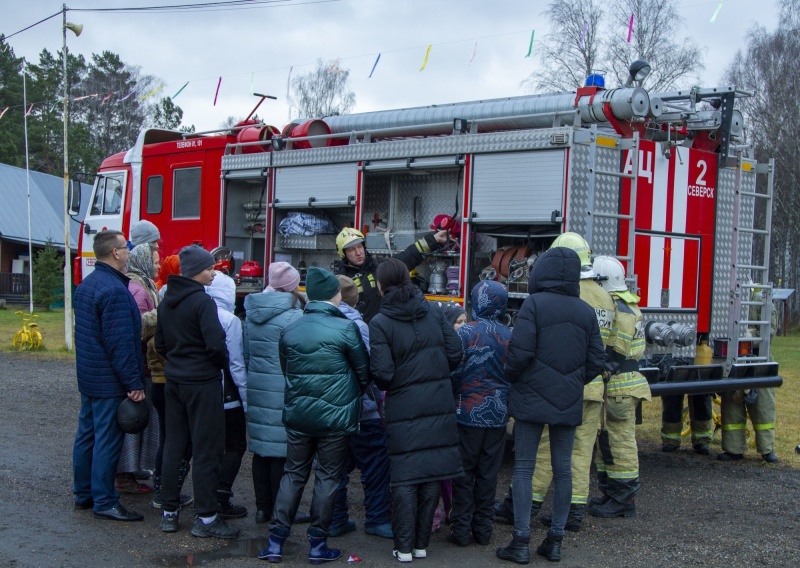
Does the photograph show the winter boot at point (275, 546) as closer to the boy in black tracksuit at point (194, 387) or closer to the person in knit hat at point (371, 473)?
the boy in black tracksuit at point (194, 387)

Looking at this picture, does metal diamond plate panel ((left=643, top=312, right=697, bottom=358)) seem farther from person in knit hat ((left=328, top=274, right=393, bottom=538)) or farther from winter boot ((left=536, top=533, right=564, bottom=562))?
person in knit hat ((left=328, top=274, right=393, bottom=538))

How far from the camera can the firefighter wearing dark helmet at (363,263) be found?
7.11 meters

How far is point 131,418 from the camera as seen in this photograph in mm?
5906

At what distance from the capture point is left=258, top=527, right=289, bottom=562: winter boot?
5258 millimetres

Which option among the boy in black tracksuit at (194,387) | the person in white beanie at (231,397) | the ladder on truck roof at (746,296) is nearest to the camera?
the boy in black tracksuit at (194,387)

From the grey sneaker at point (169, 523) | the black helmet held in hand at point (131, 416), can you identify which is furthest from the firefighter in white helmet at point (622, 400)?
the black helmet held in hand at point (131, 416)

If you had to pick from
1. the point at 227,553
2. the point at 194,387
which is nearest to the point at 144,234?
the point at 194,387

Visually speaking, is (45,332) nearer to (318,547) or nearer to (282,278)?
(282,278)

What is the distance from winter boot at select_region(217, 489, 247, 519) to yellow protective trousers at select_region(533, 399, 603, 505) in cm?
203

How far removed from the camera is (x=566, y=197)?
7125 mm

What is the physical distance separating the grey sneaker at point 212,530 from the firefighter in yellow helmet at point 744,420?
17.0 ft

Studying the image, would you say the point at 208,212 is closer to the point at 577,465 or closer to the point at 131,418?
the point at 131,418

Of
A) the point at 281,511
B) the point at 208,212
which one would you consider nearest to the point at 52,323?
the point at 208,212

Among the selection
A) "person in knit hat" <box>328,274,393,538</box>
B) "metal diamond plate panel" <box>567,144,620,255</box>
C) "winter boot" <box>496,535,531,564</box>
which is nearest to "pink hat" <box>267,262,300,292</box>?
"person in knit hat" <box>328,274,393,538</box>
